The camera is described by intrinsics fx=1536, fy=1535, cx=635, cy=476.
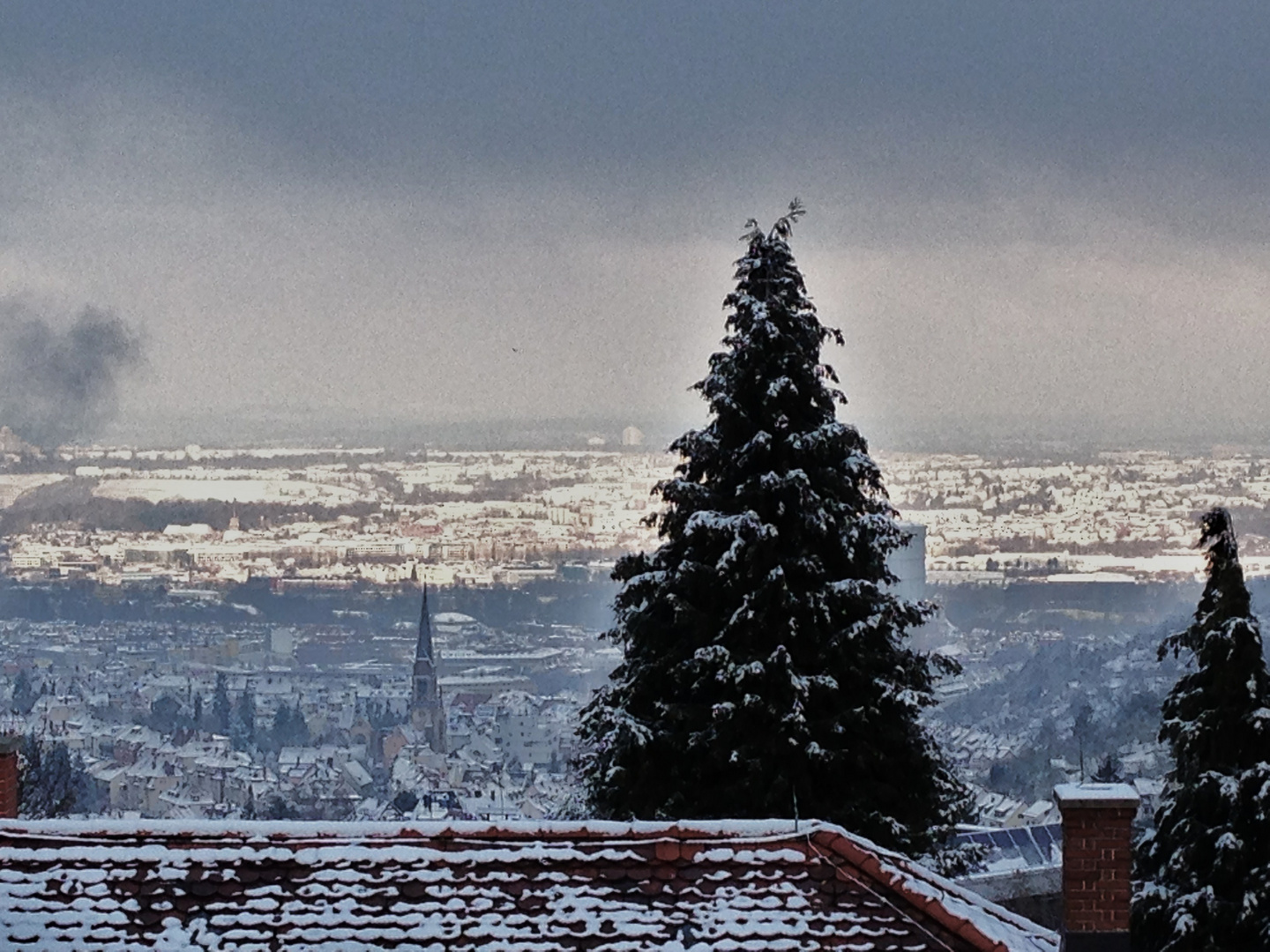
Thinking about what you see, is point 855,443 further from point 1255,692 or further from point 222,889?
point 222,889

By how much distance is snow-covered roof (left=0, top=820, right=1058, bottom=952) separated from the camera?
9.40 m

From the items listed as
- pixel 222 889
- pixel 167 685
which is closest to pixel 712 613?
pixel 222 889

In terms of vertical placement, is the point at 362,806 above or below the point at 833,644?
below

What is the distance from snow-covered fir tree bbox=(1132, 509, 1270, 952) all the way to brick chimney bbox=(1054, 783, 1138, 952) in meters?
6.19

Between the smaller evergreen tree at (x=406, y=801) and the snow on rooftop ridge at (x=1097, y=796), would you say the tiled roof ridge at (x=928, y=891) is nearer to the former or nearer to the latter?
the snow on rooftop ridge at (x=1097, y=796)

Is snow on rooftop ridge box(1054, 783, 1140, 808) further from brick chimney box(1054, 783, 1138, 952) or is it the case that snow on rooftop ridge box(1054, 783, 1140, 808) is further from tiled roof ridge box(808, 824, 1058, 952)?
tiled roof ridge box(808, 824, 1058, 952)

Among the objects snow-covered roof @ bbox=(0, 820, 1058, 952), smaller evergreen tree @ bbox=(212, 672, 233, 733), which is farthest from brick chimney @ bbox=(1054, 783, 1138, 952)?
smaller evergreen tree @ bbox=(212, 672, 233, 733)

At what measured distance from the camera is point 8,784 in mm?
12016

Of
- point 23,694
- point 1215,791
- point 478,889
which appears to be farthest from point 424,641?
point 478,889

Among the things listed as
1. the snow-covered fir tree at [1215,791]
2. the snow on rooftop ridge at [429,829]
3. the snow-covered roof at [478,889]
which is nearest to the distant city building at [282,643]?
the snow-covered fir tree at [1215,791]

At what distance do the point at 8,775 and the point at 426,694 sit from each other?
61.6m

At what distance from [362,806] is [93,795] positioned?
9891mm

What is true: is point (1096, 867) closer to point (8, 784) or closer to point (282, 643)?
point (8, 784)

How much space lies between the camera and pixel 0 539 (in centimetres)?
6831
